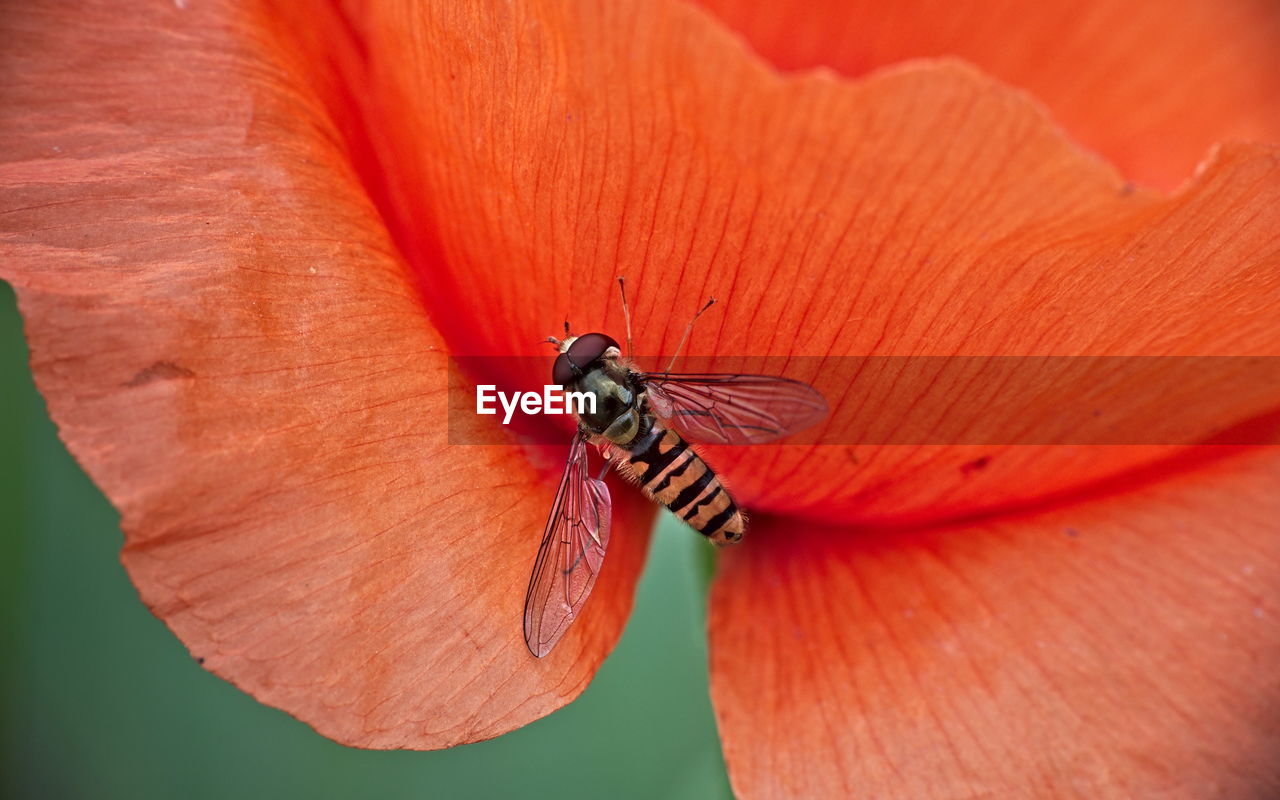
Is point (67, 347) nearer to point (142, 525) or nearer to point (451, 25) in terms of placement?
point (142, 525)

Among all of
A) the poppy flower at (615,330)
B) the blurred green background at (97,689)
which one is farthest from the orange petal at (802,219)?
the blurred green background at (97,689)

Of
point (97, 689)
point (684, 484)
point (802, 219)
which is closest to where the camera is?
point (802, 219)

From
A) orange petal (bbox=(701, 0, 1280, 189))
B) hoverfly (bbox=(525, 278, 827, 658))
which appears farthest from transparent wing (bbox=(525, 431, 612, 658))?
orange petal (bbox=(701, 0, 1280, 189))

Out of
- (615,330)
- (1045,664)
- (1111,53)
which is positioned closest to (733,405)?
(615,330)

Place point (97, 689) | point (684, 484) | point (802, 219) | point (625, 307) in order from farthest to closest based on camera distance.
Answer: point (97, 689) → point (684, 484) → point (625, 307) → point (802, 219)

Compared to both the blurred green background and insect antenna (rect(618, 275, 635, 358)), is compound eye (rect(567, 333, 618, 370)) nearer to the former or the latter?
insect antenna (rect(618, 275, 635, 358))

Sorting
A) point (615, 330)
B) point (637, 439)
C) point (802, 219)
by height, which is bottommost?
point (637, 439)

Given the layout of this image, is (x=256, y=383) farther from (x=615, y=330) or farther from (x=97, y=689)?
(x=97, y=689)

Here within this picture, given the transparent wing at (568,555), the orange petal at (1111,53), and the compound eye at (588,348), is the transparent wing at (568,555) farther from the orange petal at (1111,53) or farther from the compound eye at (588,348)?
the orange petal at (1111,53)

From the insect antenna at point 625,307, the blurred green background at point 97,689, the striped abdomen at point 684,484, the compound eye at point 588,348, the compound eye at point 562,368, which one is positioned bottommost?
the blurred green background at point 97,689
